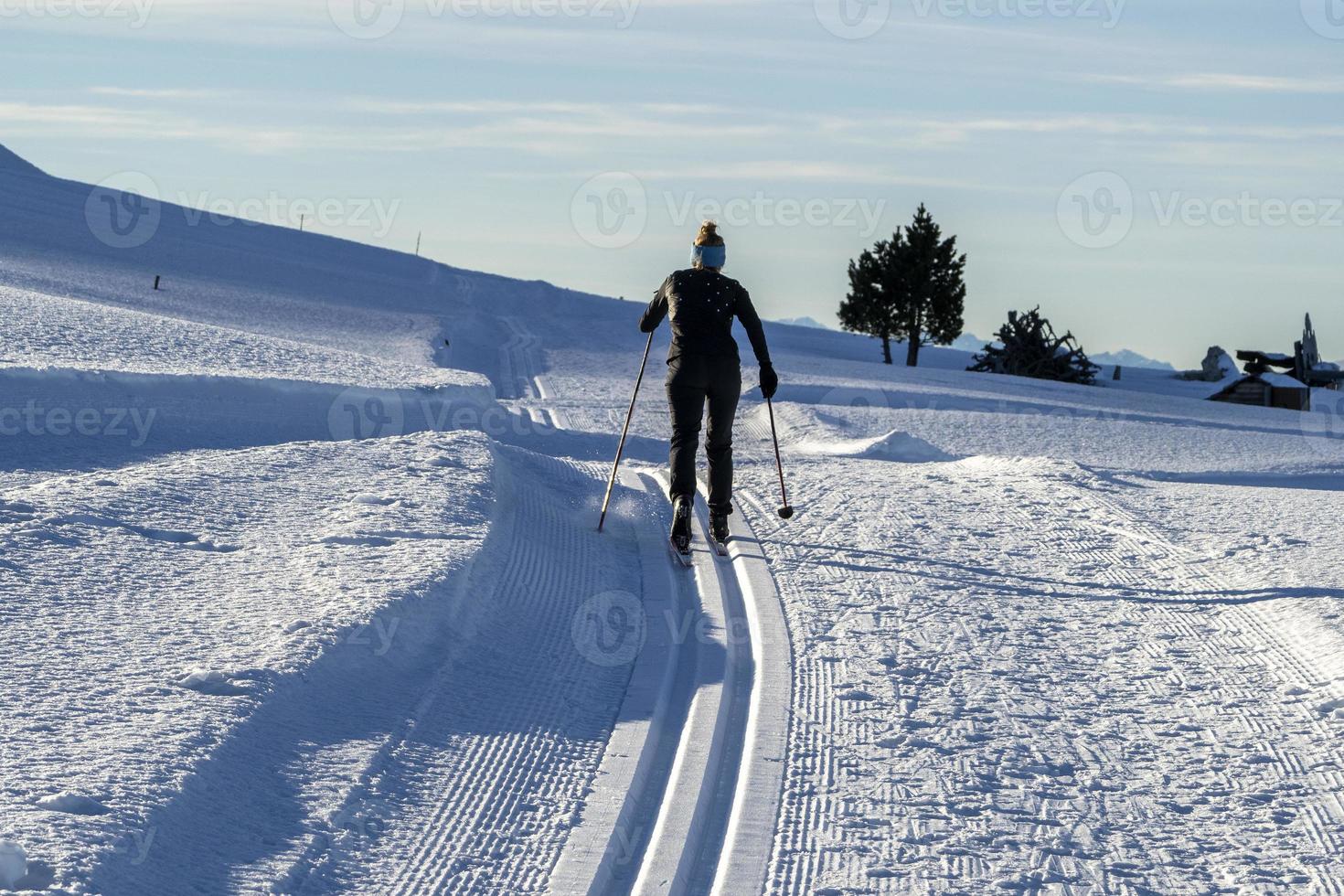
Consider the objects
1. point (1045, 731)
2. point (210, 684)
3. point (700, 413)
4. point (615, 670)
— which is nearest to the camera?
point (210, 684)

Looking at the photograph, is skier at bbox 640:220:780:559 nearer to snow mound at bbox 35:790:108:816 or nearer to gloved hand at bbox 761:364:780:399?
gloved hand at bbox 761:364:780:399

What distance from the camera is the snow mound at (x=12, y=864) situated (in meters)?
3.47

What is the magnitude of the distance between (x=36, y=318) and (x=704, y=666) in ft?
38.9

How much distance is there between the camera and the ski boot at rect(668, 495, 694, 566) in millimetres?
8672

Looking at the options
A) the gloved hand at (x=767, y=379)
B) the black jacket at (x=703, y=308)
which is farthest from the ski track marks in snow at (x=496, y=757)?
the gloved hand at (x=767, y=379)

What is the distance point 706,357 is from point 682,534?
1.22 meters

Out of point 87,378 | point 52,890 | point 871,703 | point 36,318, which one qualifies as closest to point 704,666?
point 871,703

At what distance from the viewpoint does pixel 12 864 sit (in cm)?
350

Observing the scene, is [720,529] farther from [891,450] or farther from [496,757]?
[891,450]

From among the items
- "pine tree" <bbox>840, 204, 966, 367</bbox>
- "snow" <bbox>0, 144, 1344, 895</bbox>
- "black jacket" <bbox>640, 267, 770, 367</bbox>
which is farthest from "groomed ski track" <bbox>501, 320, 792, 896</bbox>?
"pine tree" <bbox>840, 204, 966, 367</bbox>

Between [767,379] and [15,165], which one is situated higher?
[15,165]

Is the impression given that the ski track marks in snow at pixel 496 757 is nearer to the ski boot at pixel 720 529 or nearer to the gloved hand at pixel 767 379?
the ski boot at pixel 720 529

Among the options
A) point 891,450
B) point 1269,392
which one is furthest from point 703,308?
point 1269,392

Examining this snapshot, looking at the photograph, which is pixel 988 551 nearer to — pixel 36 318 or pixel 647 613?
pixel 647 613
